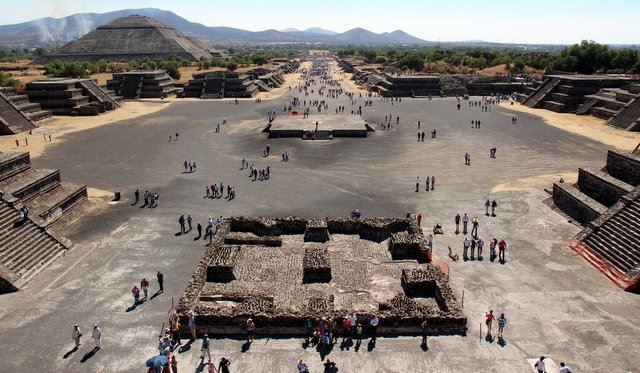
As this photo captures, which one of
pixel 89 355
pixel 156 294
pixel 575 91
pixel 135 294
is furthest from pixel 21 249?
pixel 575 91

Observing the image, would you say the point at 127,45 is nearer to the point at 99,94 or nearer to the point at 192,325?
the point at 99,94

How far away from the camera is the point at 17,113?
193 feet

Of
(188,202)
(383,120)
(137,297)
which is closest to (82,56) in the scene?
(383,120)

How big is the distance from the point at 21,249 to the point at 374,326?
18093mm

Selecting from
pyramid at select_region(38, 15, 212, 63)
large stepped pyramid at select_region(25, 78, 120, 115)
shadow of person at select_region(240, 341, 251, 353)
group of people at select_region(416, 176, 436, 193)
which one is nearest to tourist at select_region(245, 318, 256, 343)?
shadow of person at select_region(240, 341, 251, 353)

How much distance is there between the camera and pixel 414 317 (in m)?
17.3

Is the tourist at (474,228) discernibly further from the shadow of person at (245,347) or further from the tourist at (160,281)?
the tourist at (160,281)

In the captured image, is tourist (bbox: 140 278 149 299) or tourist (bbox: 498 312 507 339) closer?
tourist (bbox: 498 312 507 339)

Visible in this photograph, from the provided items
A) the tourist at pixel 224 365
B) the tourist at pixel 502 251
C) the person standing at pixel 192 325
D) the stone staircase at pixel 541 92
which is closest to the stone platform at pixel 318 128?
the tourist at pixel 502 251

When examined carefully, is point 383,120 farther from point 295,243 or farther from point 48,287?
point 48,287

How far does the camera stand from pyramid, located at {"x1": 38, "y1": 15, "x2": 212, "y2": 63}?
15975cm

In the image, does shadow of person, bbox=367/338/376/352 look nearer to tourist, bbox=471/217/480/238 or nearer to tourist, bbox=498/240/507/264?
tourist, bbox=498/240/507/264

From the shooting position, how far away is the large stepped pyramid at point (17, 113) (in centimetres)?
5578

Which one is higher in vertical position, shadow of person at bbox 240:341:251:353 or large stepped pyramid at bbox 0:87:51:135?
large stepped pyramid at bbox 0:87:51:135
